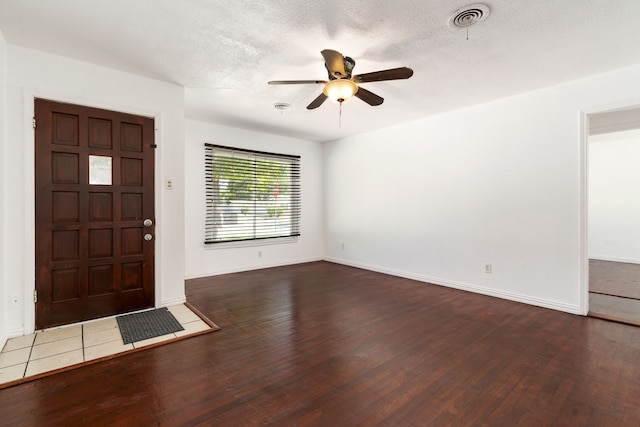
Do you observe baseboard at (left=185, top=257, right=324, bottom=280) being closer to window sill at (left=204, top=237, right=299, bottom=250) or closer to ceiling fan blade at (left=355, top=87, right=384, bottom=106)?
window sill at (left=204, top=237, right=299, bottom=250)

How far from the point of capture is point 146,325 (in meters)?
2.94

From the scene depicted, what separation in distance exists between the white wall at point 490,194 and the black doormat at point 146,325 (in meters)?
3.48

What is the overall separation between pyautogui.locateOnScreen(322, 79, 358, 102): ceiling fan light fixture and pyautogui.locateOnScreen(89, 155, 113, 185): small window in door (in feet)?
7.73

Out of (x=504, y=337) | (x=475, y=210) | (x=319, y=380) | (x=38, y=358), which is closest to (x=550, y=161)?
(x=475, y=210)

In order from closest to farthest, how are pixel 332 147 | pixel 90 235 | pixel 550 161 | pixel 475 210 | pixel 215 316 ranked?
pixel 90 235, pixel 215 316, pixel 550 161, pixel 475 210, pixel 332 147

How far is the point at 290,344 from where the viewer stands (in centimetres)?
258

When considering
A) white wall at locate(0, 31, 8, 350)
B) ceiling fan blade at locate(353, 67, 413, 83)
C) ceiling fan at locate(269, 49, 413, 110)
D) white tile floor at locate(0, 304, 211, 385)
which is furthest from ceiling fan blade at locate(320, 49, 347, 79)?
white wall at locate(0, 31, 8, 350)

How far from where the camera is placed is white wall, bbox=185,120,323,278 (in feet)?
15.9

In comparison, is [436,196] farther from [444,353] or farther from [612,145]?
[612,145]

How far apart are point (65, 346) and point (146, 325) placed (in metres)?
0.61

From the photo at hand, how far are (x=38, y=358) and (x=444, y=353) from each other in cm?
317

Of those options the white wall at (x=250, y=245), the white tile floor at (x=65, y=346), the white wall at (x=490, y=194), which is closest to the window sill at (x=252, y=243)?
the white wall at (x=250, y=245)

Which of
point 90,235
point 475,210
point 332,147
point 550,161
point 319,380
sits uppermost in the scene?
point 332,147

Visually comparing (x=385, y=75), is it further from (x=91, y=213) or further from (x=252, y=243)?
(x=252, y=243)
